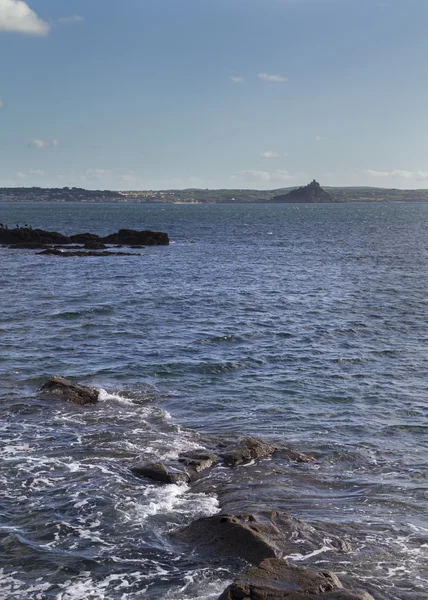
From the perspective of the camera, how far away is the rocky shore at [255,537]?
36.6 ft

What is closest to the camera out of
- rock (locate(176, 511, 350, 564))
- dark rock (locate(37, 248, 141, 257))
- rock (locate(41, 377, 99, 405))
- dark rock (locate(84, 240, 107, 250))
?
rock (locate(176, 511, 350, 564))

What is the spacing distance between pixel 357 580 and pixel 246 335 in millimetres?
22873

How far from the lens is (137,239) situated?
92.0 m

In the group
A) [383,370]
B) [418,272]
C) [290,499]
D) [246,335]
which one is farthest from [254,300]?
[290,499]

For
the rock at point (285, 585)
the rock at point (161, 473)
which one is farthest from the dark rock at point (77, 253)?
the rock at point (285, 585)

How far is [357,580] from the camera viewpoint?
500 inches

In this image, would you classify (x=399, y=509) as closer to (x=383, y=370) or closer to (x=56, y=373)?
(x=383, y=370)

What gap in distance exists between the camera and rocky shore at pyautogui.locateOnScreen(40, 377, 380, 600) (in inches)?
439

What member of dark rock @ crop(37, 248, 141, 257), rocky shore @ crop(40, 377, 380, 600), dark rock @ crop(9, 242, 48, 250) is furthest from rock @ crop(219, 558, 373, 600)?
dark rock @ crop(9, 242, 48, 250)

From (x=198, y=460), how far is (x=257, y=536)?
17.3ft

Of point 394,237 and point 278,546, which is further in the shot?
point 394,237

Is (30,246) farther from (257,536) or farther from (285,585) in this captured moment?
(285,585)

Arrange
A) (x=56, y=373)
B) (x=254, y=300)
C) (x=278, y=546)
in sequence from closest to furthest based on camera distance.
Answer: (x=278, y=546) → (x=56, y=373) → (x=254, y=300)

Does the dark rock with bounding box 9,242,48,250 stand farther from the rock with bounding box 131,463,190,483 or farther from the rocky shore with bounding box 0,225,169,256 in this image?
the rock with bounding box 131,463,190,483
